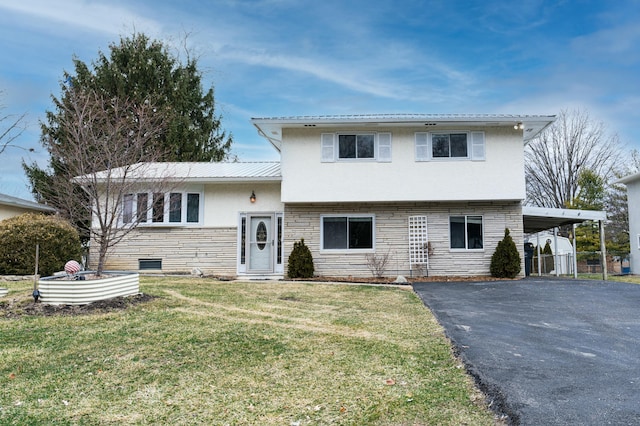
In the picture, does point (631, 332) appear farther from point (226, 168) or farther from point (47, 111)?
point (47, 111)

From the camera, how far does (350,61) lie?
17562 mm

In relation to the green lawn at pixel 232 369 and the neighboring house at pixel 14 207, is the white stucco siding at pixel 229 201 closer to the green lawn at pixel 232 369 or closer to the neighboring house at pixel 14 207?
the neighboring house at pixel 14 207

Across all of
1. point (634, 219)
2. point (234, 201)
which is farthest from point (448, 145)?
point (634, 219)

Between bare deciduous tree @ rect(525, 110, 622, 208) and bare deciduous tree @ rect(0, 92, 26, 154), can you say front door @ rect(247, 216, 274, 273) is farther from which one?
bare deciduous tree @ rect(525, 110, 622, 208)

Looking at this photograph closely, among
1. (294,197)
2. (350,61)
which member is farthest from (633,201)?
(294,197)

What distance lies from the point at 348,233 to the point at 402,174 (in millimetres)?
2518

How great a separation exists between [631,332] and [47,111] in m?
25.1

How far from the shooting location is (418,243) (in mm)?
14117

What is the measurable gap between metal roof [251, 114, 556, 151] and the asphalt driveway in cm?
549

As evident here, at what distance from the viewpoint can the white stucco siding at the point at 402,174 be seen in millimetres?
13672

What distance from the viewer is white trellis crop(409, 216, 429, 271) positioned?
14.1 m

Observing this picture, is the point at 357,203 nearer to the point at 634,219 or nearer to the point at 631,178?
the point at 631,178

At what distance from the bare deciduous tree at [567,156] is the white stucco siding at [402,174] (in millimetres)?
18707

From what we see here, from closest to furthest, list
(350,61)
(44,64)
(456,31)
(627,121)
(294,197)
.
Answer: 1. (294,197)
2. (456,31)
3. (350,61)
4. (44,64)
5. (627,121)
